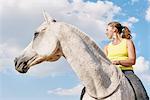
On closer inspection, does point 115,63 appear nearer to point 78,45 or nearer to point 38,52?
point 78,45

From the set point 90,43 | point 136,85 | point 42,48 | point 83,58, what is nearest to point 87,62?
point 83,58

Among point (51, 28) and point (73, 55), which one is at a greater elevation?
point (51, 28)

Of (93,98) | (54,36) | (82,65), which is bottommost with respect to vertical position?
(93,98)

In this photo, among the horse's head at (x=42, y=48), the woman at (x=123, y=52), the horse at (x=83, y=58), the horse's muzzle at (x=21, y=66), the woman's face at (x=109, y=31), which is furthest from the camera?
the woman's face at (x=109, y=31)

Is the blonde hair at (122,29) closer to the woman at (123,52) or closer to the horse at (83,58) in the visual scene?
the woman at (123,52)

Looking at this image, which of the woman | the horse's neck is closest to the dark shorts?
the woman

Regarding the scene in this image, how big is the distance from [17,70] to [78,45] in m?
1.04

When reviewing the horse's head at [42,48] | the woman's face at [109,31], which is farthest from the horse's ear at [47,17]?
the woman's face at [109,31]

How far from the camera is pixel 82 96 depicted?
223 inches

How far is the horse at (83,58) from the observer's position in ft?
17.8

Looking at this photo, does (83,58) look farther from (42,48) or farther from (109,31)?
(109,31)

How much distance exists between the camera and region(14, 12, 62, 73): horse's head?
18.4 ft

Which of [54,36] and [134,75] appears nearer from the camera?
[54,36]

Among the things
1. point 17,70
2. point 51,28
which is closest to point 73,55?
point 51,28
